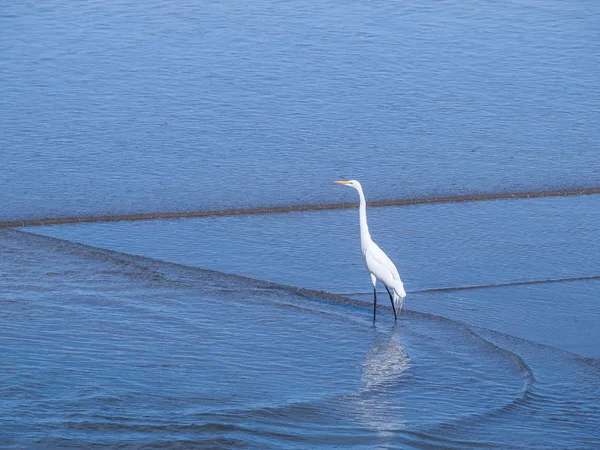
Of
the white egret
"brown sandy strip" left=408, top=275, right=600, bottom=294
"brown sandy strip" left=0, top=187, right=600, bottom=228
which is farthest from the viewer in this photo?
"brown sandy strip" left=0, top=187, right=600, bottom=228

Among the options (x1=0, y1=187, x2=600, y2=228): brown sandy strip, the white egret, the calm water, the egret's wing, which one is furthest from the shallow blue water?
the egret's wing

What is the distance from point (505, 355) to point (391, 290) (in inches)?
42.2

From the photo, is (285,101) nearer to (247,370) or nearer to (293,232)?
(293,232)

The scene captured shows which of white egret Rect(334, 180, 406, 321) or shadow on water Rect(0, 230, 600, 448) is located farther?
white egret Rect(334, 180, 406, 321)

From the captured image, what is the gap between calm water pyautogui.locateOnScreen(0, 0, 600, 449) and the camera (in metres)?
5.82

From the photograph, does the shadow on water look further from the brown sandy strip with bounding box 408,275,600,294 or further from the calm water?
the brown sandy strip with bounding box 408,275,600,294

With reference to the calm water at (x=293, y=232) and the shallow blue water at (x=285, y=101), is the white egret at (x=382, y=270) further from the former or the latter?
the shallow blue water at (x=285, y=101)

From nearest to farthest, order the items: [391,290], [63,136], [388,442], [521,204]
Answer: [388,442], [391,290], [521,204], [63,136]

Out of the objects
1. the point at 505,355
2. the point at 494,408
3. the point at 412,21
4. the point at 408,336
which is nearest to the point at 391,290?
the point at 408,336

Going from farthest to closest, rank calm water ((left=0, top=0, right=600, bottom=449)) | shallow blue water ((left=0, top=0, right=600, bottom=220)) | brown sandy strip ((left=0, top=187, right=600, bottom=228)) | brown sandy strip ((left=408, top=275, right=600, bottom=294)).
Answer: shallow blue water ((left=0, top=0, right=600, bottom=220)) → brown sandy strip ((left=0, top=187, right=600, bottom=228)) → brown sandy strip ((left=408, top=275, right=600, bottom=294)) → calm water ((left=0, top=0, right=600, bottom=449))

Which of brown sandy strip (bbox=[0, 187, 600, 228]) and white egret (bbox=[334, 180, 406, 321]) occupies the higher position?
white egret (bbox=[334, 180, 406, 321])

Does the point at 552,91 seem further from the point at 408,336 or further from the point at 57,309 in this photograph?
the point at 57,309

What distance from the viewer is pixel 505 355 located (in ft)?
22.3

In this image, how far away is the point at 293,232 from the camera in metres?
9.29
